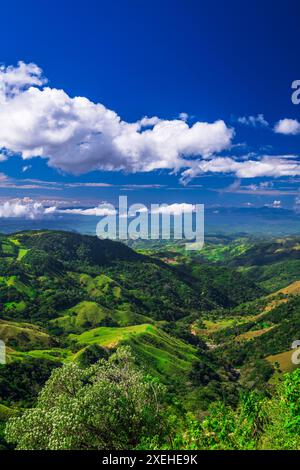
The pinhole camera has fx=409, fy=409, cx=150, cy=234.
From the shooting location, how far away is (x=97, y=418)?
1537 inches

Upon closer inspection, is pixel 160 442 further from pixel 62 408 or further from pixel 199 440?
pixel 62 408

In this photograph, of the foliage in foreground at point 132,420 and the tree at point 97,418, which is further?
the tree at point 97,418

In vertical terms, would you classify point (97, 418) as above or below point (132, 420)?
above

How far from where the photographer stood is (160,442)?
40.5 m

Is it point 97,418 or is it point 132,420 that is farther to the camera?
point 132,420

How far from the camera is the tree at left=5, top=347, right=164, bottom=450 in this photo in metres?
38.0

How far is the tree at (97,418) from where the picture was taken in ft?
125

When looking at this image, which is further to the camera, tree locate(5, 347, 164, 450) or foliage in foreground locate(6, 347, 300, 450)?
tree locate(5, 347, 164, 450)

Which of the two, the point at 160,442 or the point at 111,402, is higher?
the point at 111,402
